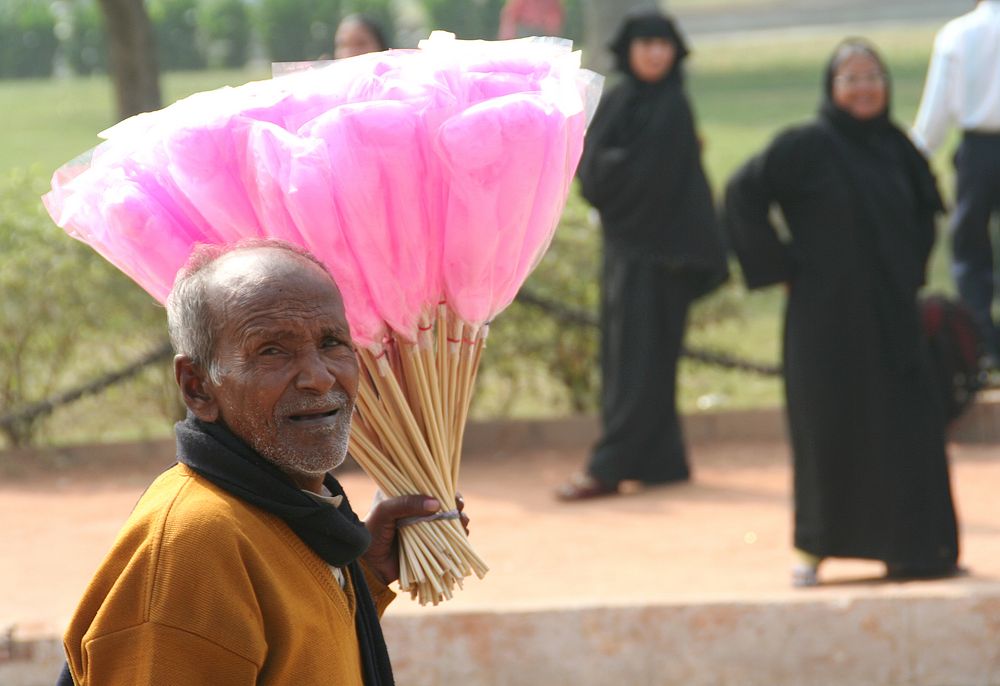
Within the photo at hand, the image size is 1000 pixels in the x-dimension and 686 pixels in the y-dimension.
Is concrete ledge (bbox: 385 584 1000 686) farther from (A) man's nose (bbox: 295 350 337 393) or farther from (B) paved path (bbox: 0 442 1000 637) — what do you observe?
(A) man's nose (bbox: 295 350 337 393)

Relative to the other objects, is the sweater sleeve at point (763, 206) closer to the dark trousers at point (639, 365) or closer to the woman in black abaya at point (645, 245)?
the woman in black abaya at point (645, 245)

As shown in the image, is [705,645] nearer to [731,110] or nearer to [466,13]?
[731,110]

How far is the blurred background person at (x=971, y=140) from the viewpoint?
1041 centimetres

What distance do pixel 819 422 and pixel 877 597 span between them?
113 centimetres

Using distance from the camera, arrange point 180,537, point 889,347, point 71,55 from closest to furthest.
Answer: point 180,537 → point 889,347 → point 71,55

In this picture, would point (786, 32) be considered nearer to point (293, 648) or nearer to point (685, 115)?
point (685, 115)

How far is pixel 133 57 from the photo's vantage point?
1477cm

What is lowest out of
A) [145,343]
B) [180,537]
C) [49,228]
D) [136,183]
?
[145,343]

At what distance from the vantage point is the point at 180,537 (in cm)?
242

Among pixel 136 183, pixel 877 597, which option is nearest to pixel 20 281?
pixel 877 597

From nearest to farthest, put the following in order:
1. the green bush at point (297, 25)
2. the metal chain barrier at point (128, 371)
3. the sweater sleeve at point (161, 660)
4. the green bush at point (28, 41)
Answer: the sweater sleeve at point (161, 660) → the metal chain barrier at point (128, 371) → the green bush at point (297, 25) → the green bush at point (28, 41)

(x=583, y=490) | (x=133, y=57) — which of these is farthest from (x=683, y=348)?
(x=133, y=57)

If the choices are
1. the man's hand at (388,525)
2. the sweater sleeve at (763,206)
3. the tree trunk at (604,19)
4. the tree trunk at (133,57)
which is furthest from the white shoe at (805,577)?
the tree trunk at (604,19)

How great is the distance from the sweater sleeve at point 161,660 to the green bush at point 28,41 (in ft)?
114
